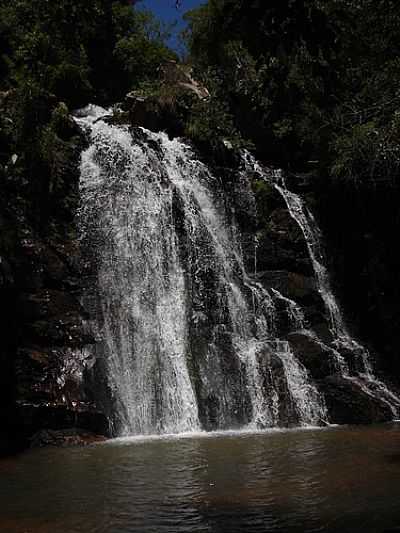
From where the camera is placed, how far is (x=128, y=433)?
11922 millimetres

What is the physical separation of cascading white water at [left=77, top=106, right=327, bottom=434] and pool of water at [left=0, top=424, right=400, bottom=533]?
2684 mm

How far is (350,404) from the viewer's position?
12.9 m

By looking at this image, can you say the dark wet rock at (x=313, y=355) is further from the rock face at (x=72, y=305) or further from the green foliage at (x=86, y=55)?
the green foliage at (x=86, y=55)

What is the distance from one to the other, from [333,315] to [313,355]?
7.62 ft

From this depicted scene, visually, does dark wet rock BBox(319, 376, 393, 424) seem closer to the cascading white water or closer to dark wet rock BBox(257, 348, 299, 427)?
the cascading white water

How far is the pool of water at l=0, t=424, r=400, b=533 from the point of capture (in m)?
5.01

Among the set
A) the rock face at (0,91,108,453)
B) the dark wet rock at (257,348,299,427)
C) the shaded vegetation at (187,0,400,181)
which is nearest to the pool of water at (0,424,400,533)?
the rock face at (0,91,108,453)

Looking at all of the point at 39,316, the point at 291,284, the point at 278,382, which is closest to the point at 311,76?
the point at 39,316

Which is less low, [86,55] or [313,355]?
[86,55]

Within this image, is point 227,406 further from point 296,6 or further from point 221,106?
point 221,106

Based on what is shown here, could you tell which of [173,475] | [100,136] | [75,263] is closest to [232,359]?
[75,263]

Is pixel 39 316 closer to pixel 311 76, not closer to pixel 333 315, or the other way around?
pixel 333 315

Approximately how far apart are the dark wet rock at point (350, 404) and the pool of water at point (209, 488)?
2963mm

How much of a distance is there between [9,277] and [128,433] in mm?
3828
